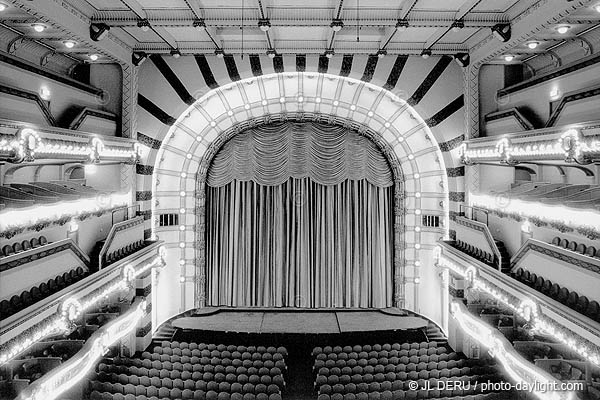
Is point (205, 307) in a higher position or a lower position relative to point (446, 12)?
lower

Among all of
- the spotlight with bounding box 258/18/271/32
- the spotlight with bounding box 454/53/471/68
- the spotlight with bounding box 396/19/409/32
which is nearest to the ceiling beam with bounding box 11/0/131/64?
the spotlight with bounding box 258/18/271/32

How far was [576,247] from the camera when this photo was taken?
9336mm

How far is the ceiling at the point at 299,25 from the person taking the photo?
35.4ft

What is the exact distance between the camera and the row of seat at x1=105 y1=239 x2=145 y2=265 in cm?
1209

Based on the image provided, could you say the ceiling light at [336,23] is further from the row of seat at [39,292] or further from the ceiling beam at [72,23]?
the row of seat at [39,292]

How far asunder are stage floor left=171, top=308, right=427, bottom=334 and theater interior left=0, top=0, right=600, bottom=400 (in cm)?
11

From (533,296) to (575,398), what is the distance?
2.12 metres

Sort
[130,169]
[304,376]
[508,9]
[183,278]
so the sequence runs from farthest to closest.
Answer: [183,278]
[130,169]
[304,376]
[508,9]

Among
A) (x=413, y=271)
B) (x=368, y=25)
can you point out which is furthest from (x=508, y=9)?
(x=413, y=271)

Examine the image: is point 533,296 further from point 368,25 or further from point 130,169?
point 130,169

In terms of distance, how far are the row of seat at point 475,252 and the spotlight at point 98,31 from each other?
10409 mm

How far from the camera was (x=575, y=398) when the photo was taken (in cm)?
777

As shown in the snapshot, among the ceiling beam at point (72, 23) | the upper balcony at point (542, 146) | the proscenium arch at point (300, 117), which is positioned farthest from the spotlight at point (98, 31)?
the upper balcony at point (542, 146)

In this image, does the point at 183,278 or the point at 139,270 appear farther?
the point at 183,278
